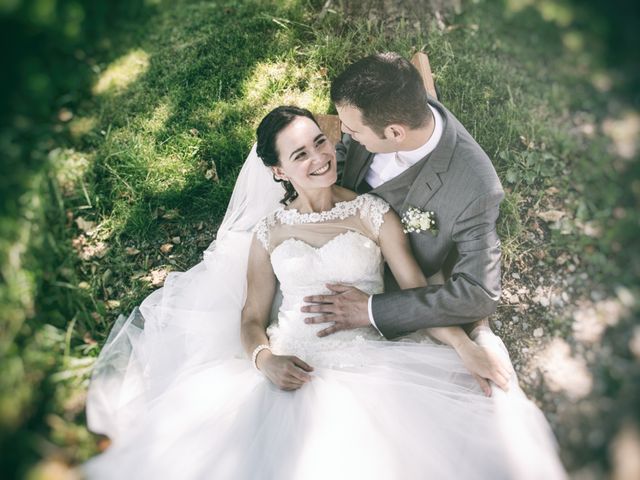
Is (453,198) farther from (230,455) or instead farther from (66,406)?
(66,406)

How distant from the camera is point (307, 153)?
11.0 feet

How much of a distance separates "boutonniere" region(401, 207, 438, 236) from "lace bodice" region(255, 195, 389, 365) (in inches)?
7.4

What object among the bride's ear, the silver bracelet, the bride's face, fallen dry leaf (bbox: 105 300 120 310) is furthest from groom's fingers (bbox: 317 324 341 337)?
fallen dry leaf (bbox: 105 300 120 310)

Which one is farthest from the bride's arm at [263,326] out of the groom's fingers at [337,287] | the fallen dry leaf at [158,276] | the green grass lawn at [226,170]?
the fallen dry leaf at [158,276]

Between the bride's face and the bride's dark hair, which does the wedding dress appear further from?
the bride's dark hair

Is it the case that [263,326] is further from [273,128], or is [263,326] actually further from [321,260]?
[273,128]

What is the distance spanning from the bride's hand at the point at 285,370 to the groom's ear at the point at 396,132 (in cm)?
160

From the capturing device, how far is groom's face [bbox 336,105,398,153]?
10.6 ft

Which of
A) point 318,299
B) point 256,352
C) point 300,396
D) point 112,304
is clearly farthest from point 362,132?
point 112,304

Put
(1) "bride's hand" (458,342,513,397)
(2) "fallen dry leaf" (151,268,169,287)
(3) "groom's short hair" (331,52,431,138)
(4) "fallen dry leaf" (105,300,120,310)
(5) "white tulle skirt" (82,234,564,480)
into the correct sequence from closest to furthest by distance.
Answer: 1. (5) "white tulle skirt" (82,234,564,480)
2. (1) "bride's hand" (458,342,513,397)
3. (3) "groom's short hair" (331,52,431,138)
4. (4) "fallen dry leaf" (105,300,120,310)
5. (2) "fallen dry leaf" (151,268,169,287)

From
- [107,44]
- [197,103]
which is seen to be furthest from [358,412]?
[197,103]

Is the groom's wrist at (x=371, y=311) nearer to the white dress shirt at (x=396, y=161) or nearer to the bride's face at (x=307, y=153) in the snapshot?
the white dress shirt at (x=396, y=161)

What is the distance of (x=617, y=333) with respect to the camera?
61.8 inches

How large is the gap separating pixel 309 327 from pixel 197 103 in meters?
2.94
